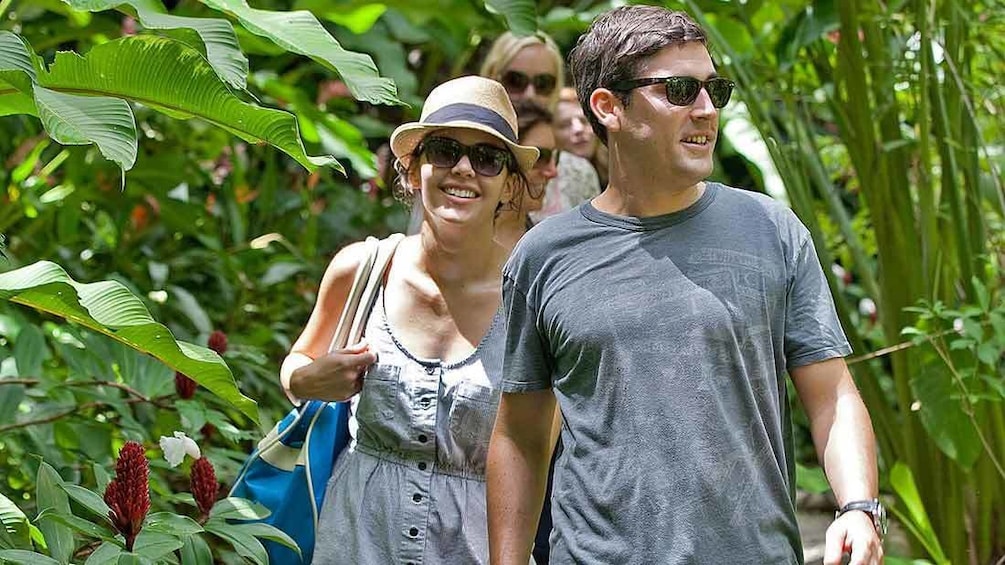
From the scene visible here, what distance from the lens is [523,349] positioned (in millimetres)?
2348

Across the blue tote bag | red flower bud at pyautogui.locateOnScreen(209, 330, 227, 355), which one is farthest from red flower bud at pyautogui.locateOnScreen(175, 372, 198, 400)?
the blue tote bag

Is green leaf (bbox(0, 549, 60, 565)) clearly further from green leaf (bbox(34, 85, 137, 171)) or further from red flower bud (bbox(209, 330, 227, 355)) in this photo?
red flower bud (bbox(209, 330, 227, 355))

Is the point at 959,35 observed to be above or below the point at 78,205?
above

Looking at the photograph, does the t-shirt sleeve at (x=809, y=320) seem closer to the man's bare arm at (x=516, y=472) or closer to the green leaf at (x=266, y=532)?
the man's bare arm at (x=516, y=472)

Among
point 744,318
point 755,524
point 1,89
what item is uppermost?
point 1,89

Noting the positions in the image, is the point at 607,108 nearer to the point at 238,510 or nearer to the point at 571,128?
the point at 238,510

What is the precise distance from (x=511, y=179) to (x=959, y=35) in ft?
5.06

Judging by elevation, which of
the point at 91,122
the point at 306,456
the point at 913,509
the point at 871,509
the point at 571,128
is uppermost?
the point at 91,122

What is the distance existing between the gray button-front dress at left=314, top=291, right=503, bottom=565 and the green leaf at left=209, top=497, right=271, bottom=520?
0.40ft

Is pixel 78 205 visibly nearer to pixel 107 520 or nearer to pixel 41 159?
pixel 41 159

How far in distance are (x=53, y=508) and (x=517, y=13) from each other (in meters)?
1.54

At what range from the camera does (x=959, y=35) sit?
3.75 meters

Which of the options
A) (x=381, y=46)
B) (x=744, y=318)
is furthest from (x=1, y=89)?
(x=381, y=46)

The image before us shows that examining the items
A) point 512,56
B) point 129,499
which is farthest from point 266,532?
point 512,56
